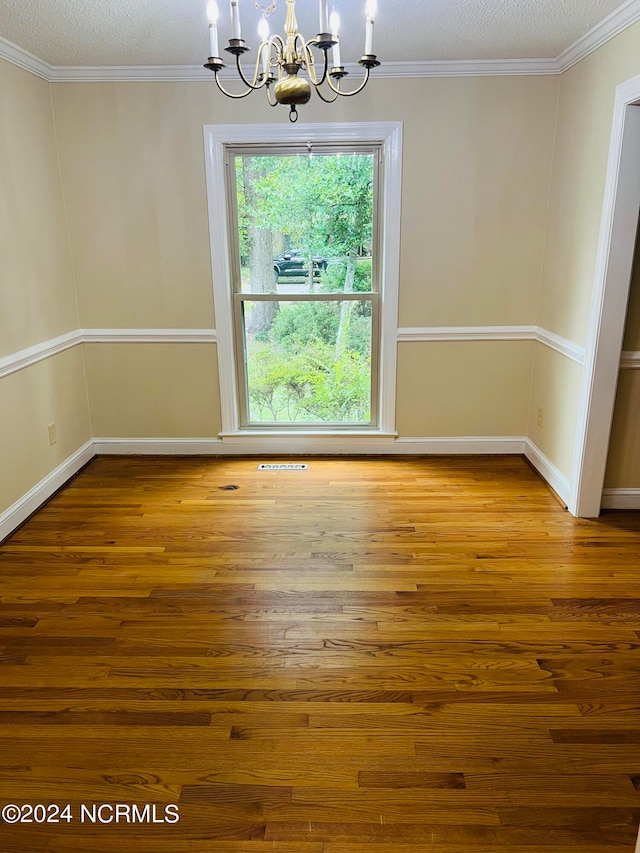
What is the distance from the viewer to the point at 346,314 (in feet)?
13.1

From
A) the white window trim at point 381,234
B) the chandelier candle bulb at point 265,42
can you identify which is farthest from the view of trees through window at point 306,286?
the chandelier candle bulb at point 265,42

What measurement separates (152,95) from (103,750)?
11.5 ft

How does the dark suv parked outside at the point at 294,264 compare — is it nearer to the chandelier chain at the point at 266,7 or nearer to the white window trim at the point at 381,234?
the white window trim at the point at 381,234

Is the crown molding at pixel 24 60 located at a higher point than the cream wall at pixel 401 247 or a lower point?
higher

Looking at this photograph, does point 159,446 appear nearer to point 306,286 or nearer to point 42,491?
point 42,491

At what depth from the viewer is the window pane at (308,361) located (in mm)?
3990

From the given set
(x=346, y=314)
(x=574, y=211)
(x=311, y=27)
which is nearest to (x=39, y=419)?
(x=346, y=314)

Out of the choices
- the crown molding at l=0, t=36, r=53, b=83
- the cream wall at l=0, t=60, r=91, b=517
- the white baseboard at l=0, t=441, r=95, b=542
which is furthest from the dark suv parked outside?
the white baseboard at l=0, t=441, r=95, b=542

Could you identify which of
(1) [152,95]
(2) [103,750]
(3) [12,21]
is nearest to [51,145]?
(1) [152,95]

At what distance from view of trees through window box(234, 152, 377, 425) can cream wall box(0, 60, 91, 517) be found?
1.14 metres

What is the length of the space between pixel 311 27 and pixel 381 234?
1.23m

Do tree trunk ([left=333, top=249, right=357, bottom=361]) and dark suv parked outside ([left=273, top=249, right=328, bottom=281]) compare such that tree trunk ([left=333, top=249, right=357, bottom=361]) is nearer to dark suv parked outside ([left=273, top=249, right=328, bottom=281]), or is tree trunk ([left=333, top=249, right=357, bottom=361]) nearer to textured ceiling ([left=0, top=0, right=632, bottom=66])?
dark suv parked outside ([left=273, top=249, right=328, bottom=281])

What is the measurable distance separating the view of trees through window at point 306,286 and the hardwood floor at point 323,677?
0.99 m

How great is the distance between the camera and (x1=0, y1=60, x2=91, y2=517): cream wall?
309 cm
